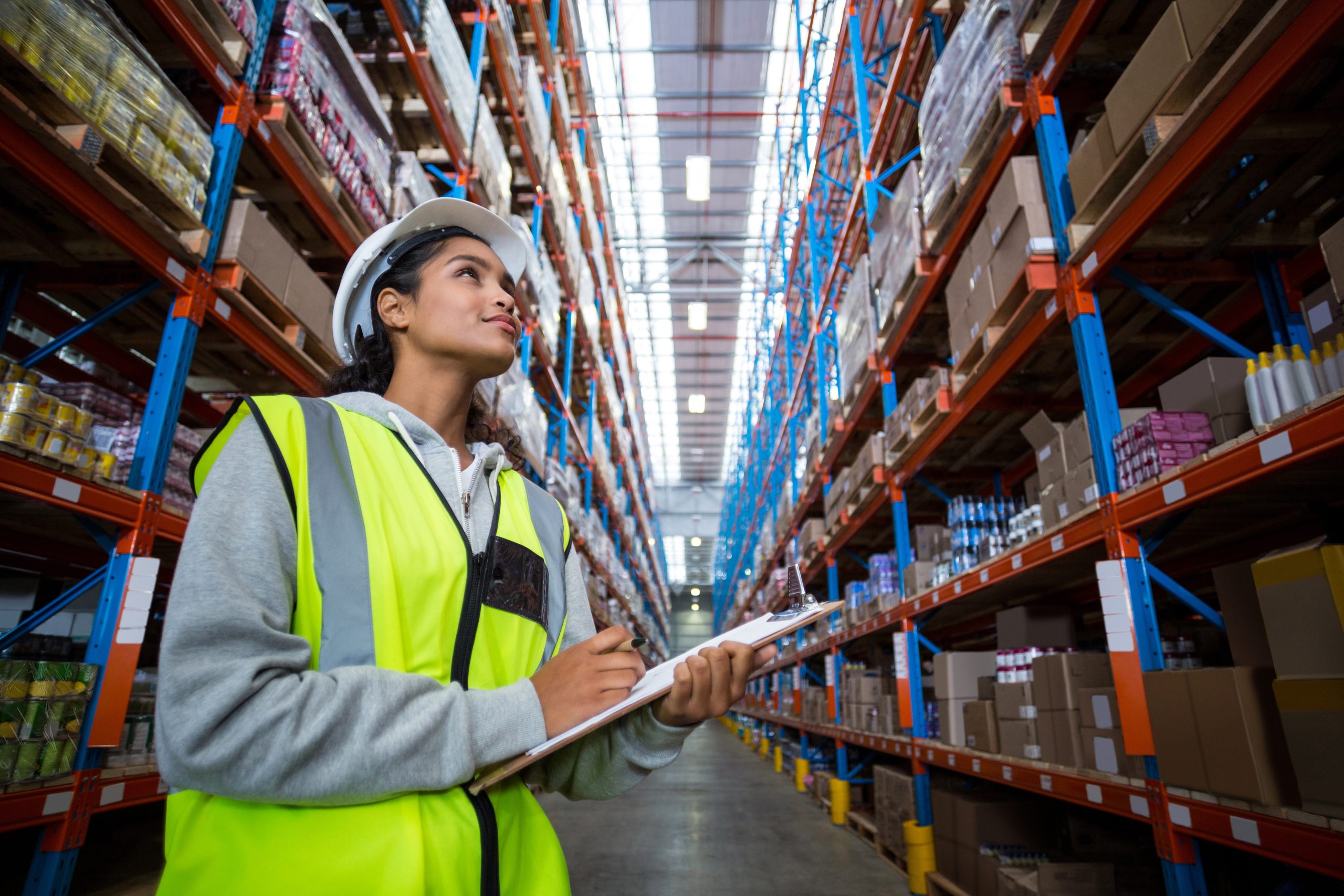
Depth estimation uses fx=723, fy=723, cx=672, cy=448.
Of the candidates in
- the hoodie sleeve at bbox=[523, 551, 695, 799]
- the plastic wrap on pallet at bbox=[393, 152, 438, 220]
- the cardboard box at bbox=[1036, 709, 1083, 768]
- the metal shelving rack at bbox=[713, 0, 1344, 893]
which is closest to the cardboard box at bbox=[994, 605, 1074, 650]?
the metal shelving rack at bbox=[713, 0, 1344, 893]

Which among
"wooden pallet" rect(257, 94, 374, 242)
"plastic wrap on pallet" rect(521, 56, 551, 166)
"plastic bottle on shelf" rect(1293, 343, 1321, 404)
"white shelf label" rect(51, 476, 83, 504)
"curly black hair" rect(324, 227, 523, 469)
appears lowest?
"white shelf label" rect(51, 476, 83, 504)

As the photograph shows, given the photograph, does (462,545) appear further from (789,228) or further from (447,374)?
(789,228)

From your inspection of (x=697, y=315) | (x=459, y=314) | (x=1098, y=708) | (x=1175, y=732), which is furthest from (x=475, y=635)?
(x=697, y=315)

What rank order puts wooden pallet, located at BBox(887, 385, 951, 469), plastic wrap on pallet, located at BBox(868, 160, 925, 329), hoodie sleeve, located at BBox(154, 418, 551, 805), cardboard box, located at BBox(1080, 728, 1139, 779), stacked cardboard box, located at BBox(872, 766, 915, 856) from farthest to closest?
stacked cardboard box, located at BBox(872, 766, 915, 856)
plastic wrap on pallet, located at BBox(868, 160, 925, 329)
wooden pallet, located at BBox(887, 385, 951, 469)
cardboard box, located at BBox(1080, 728, 1139, 779)
hoodie sleeve, located at BBox(154, 418, 551, 805)

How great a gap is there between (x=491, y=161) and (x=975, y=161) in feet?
12.8

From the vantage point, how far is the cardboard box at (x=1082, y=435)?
313cm

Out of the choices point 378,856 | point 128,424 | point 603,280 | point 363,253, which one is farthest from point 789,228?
point 378,856

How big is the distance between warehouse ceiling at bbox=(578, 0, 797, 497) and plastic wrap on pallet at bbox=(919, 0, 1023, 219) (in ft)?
30.9

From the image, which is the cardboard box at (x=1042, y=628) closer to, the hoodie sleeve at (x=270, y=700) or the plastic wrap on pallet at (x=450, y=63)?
the hoodie sleeve at (x=270, y=700)

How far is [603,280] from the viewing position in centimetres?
1304

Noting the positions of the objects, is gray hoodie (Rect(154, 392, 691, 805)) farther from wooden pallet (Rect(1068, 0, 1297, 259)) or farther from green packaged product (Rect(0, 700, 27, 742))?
wooden pallet (Rect(1068, 0, 1297, 259))

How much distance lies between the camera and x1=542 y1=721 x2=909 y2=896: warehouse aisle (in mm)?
4703

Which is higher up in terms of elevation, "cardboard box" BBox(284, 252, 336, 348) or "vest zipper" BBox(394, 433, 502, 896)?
"cardboard box" BBox(284, 252, 336, 348)

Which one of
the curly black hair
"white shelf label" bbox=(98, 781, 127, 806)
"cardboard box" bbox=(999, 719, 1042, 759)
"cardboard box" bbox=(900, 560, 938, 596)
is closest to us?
the curly black hair
